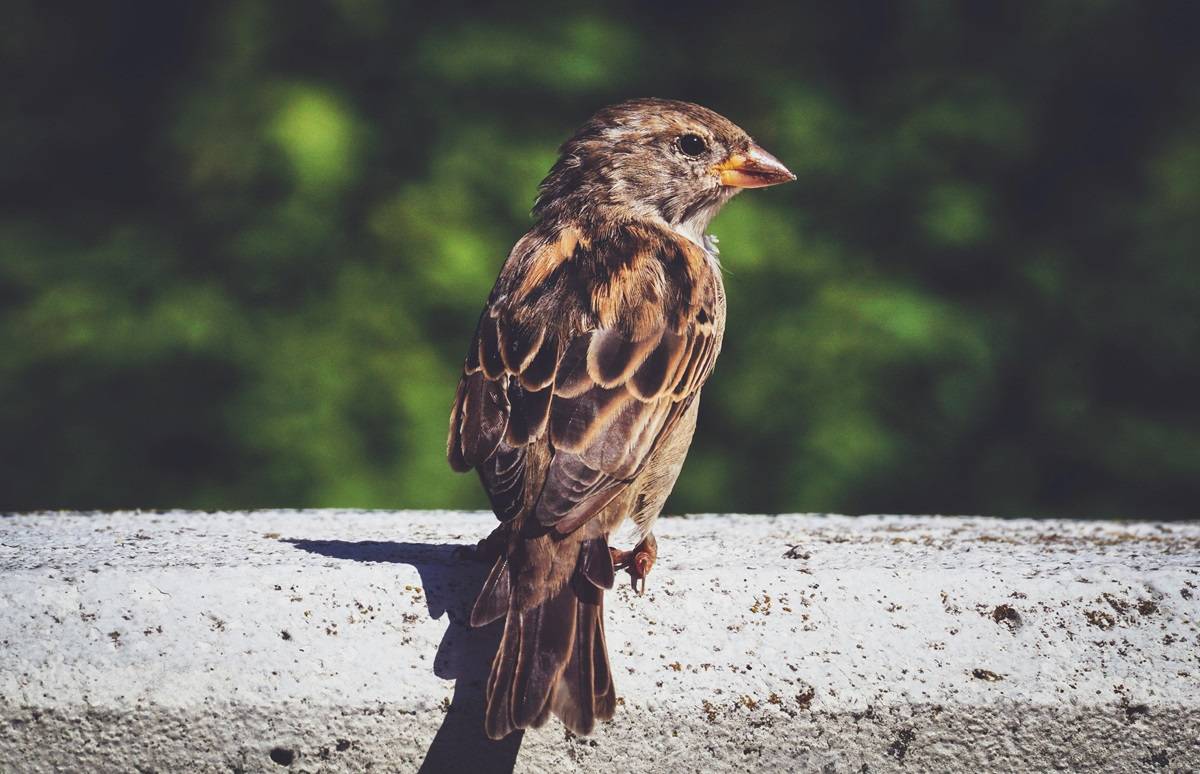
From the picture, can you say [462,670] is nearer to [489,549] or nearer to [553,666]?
[553,666]

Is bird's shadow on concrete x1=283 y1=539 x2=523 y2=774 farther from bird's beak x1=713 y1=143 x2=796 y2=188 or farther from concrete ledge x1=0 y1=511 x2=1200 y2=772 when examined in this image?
bird's beak x1=713 y1=143 x2=796 y2=188

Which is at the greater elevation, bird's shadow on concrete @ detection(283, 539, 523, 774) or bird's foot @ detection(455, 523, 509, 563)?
bird's foot @ detection(455, 523, 509, 563)

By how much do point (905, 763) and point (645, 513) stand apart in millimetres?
789

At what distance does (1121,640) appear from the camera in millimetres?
2418

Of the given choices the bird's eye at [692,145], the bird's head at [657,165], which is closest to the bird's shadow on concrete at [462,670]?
the bird's head at [657,165]

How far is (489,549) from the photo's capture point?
2.61m

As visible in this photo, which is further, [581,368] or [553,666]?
[581,368]

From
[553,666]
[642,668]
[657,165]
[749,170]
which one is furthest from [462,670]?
[749,170]

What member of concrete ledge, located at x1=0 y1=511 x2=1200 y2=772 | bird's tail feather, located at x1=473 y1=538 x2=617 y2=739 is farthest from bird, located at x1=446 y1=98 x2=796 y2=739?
concrete ledge, located at x1=0 y1=511 x2=1200 y2=772

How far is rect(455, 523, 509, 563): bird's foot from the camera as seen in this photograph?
8.29ft

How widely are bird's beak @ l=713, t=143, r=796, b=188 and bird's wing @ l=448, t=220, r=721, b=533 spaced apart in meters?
0.51

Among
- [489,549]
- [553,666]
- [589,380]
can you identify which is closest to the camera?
[553,666]

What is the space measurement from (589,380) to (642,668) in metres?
0.65

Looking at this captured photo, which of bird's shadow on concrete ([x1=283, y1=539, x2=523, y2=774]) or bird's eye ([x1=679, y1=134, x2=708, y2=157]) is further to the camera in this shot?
bird's eye ([x1=679, y1=134, x2=708, y2=157])
